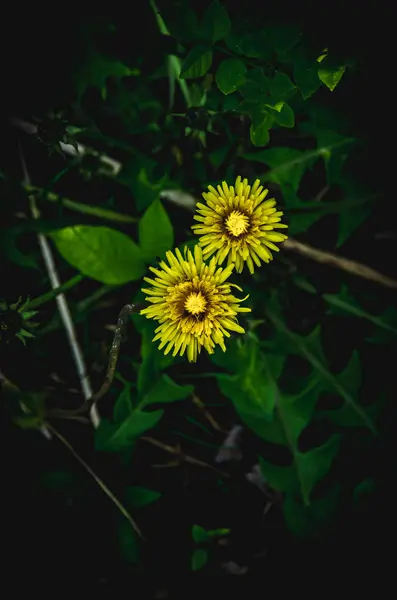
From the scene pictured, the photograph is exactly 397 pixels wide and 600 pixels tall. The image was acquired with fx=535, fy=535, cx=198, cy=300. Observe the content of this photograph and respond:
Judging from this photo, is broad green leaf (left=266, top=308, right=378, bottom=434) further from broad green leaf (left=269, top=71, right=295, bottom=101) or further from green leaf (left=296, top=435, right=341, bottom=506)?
broad green leaf (left=269, top=71, right=295, bottom=101)

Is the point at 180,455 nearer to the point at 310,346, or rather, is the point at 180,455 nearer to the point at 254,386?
the point at 254,386

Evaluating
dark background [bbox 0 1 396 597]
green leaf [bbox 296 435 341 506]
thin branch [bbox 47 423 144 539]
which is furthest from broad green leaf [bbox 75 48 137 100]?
green leaf [bbox 296 435 341 506]

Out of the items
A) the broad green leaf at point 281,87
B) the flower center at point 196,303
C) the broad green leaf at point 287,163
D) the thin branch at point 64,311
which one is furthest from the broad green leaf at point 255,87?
the thin branch at point 64,311

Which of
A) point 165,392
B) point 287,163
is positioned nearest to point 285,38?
point 287,163

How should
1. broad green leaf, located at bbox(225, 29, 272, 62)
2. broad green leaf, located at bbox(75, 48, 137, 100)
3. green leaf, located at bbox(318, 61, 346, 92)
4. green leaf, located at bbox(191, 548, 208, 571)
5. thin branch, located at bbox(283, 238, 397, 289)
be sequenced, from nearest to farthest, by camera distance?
green leaf, located at bbox(318, 61, 346, 92) → broad green leaf, located at bbox(225, 29, 272, 62) → broad green leaf, located at bbox(75, 48, 137, 100) → thin branch, located at bbox(283, 238, 397, 289) → green leaf, located at bbox(191, 548, 208, 571)

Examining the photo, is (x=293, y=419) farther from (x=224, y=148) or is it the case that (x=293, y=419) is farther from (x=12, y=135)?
(x=12, y=135)

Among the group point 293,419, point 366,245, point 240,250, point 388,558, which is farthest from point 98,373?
point 388,558

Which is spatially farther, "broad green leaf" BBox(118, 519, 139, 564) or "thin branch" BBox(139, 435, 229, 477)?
"thin branch" BBox(139, 435, 229, 477)

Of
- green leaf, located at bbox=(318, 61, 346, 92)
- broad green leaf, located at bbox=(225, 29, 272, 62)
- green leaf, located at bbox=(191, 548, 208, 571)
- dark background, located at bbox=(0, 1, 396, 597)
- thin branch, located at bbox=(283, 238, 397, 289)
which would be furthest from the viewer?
green leaf, located at bbox=(191, 548, 208, 571)
